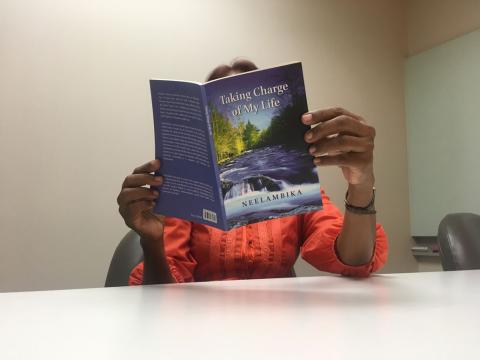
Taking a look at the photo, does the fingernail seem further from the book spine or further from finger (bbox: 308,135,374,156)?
the book spine

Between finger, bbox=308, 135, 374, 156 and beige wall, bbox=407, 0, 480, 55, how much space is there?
1566 mm

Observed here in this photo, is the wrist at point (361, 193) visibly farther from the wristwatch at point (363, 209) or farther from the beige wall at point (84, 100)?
the beige wall at point (84, 100)

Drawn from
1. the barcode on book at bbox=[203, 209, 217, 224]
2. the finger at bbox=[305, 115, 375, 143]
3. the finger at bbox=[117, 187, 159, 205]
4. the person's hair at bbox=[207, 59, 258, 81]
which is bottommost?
the barcode on book at bbox=[203, 209, 217, 224]

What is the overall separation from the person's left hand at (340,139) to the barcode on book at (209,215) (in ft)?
0.63

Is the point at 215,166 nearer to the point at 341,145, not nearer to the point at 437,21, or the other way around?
the point at 341,145

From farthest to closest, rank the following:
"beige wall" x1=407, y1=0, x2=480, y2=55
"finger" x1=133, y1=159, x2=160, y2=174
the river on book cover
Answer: "beige wall" x1=407, y1=0, x2=480, y2=55, "finger" x1=133, y1=159, x2=160, y2=174, the river on book cover

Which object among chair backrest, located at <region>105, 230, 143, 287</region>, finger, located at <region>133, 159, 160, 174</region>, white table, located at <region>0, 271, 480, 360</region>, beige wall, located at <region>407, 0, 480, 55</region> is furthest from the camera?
beige wall, located at <region>407, 0, 480, 55</region>

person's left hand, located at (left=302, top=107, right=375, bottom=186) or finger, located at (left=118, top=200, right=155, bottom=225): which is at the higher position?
person's left hand, located at (left=302, top=107, right=375, bottom=186)

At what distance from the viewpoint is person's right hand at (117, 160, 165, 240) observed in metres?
0.81

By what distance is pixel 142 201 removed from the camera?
0.84 m

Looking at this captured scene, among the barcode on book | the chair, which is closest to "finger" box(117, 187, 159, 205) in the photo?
the barcode on book

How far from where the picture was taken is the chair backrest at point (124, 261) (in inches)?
45.4

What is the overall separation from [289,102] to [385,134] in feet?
5.21

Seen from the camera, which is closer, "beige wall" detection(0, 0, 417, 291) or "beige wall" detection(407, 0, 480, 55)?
"beige wall" detection(0, 0, 417, 291)
